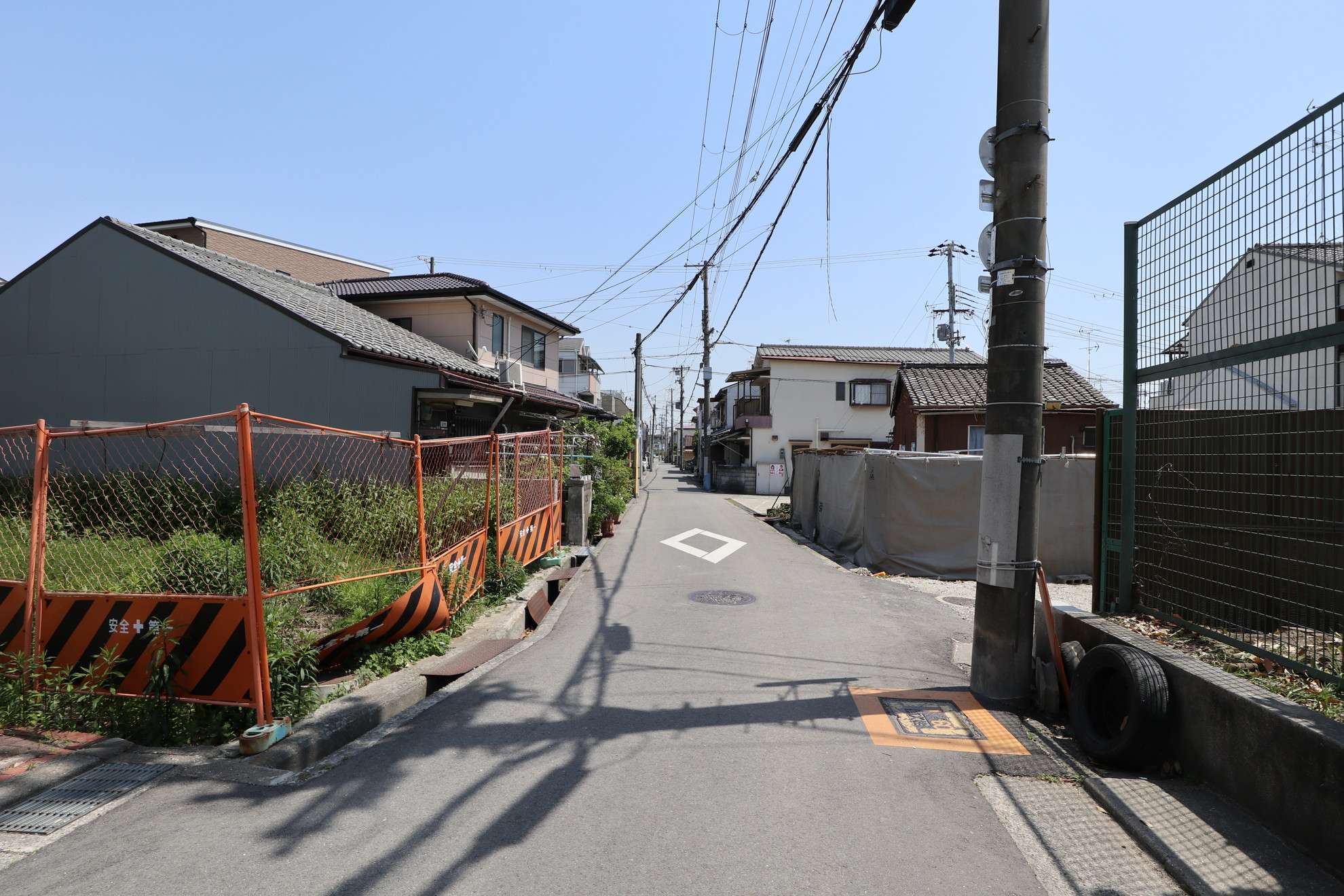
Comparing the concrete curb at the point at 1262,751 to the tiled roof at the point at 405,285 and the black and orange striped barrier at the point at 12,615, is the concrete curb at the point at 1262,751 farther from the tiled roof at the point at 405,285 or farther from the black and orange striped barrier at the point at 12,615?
the tiled roof at the point at 405,285

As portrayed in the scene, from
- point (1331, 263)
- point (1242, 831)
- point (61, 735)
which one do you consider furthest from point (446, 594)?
point (1331, 263)

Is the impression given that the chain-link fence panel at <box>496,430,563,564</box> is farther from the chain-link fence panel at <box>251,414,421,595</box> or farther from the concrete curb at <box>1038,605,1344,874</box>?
the concrete curb at <box>1038,605,1344,874</box>

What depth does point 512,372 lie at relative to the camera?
19578 mm

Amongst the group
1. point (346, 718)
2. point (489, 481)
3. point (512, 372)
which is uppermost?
point (512, 372)

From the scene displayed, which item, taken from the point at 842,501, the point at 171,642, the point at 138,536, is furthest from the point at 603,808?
the point at 842,501

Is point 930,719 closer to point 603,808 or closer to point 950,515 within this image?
point 603,808

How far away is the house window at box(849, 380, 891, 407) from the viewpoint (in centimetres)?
3959

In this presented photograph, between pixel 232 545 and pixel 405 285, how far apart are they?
15.8 m

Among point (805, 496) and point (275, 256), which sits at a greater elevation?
point (275, 256)

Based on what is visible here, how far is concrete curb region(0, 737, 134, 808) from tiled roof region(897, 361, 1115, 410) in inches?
872

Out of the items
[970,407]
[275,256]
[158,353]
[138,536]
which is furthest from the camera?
[275,256]

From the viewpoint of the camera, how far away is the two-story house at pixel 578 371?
44.4 metres

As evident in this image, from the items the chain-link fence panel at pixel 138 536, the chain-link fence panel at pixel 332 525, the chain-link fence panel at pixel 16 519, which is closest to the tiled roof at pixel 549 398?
the chain-link fence panel at pixel 332 525

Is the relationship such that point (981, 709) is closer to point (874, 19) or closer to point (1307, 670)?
point (1307, 670)
